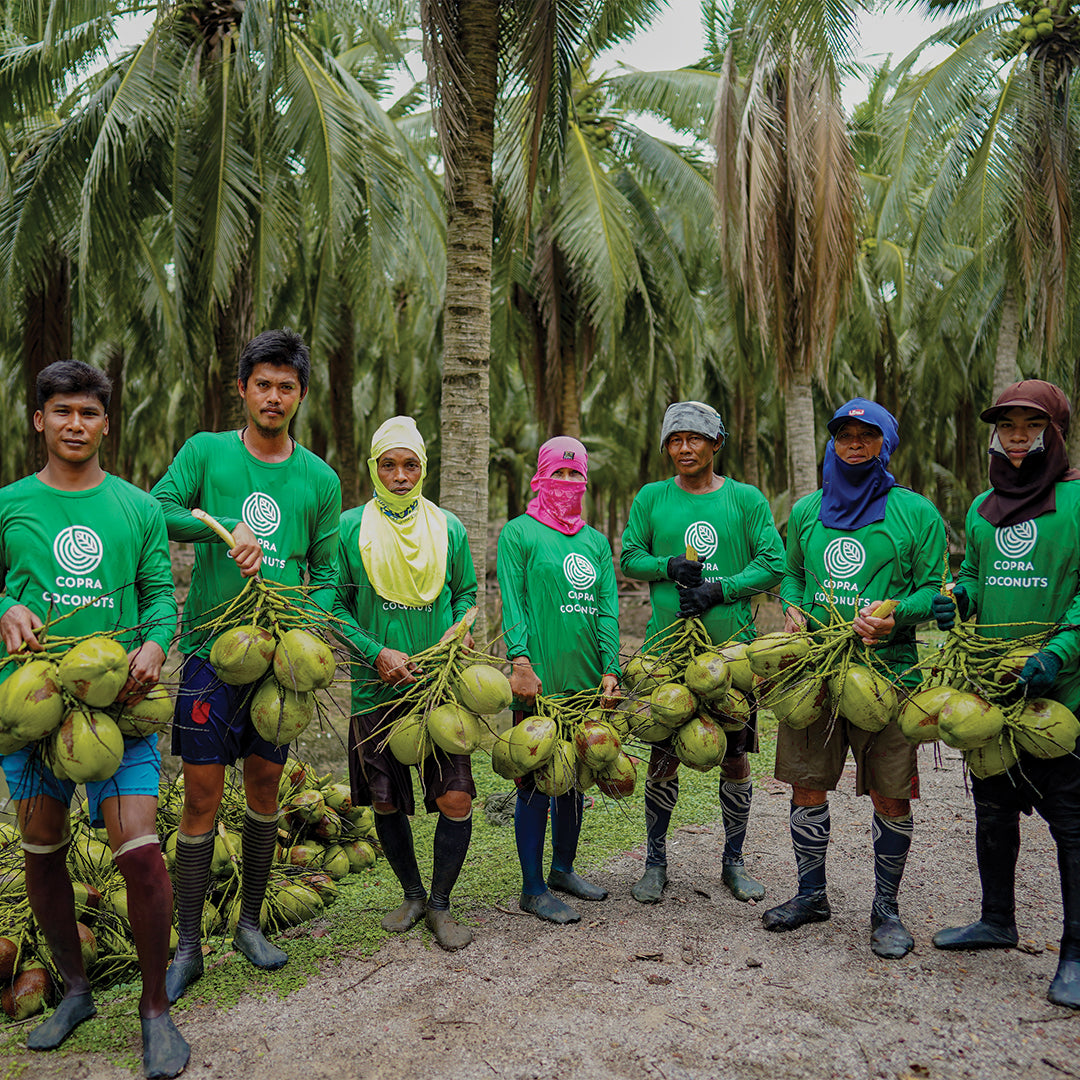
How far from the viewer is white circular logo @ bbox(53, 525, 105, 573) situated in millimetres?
3074

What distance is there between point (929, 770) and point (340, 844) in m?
4.59

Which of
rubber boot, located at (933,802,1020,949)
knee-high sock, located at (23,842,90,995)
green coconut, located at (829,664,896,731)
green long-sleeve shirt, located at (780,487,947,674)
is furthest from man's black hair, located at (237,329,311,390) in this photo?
rubber boot, located at (933,802,1020,949)

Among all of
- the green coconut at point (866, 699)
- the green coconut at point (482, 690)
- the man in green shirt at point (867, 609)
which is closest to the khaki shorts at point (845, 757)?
the man in green shirt at point (867, 609)

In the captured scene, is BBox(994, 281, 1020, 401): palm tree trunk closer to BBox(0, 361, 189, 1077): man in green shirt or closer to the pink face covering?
the pink face covering

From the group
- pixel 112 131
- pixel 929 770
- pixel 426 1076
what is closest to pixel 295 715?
pixel 426 1076

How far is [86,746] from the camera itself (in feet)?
9.31

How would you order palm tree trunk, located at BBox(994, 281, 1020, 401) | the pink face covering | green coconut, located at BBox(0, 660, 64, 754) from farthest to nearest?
palm tree trunk, located at BBox(994, 281, 1020, 401) → the pink face covering → green coconut, located at BBox(0, 660, 64, 754)

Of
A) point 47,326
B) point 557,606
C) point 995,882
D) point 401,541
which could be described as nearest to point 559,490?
point 557,606

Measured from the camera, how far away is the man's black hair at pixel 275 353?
3574mm

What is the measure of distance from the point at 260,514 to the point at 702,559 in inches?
78.5

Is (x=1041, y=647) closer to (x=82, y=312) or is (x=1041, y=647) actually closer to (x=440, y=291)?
(x=82, y=312)

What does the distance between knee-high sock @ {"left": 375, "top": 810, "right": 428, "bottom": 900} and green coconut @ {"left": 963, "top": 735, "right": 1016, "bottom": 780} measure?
228 cm

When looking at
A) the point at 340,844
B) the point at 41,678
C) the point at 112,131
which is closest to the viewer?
the point at 41,678

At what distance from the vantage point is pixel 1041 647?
3506mm
